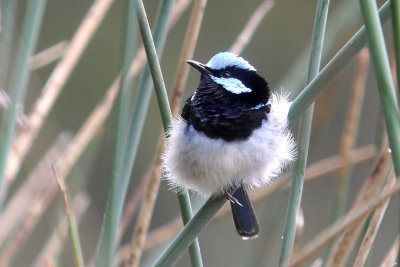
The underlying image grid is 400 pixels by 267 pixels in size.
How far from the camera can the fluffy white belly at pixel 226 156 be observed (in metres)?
1.65

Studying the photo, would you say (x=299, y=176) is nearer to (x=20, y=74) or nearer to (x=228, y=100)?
(x=228, y=100)

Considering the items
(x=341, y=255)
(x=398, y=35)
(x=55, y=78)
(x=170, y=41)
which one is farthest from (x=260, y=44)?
(x=398, y=35)

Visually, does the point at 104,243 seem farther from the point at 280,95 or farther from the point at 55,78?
the point at 55,78

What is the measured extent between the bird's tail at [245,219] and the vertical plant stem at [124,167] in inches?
17.9

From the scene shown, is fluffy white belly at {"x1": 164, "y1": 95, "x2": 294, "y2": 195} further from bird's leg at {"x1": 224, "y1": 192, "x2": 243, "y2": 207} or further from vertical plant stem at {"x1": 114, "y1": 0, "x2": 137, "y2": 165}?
vertical plant stem at {"x1": 114, "y1": 0, "x2": 137, "y2": 165}

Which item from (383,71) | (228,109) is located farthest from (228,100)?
(383,71)

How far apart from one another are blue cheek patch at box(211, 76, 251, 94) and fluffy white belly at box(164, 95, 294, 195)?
125 mm

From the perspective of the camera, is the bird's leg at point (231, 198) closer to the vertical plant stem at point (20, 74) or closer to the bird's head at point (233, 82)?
the bird's head at point (233, 82)

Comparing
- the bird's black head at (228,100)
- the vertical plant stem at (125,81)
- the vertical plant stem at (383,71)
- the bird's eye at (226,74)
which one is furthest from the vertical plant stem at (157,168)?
the vertical plant stem at (383,71)

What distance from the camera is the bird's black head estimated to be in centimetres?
170

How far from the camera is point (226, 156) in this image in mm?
1648

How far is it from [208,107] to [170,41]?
4.72 meters

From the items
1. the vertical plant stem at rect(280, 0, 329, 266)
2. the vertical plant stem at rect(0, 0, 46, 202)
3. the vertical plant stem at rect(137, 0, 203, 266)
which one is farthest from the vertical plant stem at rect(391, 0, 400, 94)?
the vertical plant stem at rect(0, 0, 46, 202)

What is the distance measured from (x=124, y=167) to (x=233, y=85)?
577mm
